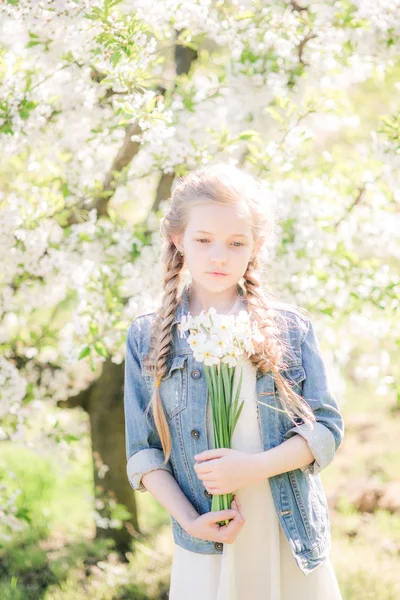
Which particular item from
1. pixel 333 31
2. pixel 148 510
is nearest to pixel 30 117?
pixel 333 31

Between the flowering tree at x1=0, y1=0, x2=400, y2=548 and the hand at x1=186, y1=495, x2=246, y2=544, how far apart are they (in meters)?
1.07

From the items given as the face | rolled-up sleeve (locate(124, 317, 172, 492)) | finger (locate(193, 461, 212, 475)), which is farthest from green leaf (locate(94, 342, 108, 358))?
finger (locate(193, 461, 212, 475))

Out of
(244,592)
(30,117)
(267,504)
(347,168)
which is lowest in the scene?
(244,592)

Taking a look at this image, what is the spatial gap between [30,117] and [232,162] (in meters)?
0.79

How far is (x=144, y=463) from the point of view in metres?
2.00

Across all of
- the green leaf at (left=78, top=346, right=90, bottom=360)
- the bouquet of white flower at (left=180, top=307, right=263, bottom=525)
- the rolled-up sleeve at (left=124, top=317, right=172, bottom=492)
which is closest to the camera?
the bouquet of white flower at (left=180, top=307, right=263, bottom=525)

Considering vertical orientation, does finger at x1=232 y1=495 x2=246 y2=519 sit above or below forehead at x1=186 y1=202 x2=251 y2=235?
below

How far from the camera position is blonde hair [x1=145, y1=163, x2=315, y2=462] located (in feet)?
6.47

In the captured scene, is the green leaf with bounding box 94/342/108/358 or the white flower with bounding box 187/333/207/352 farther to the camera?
the green leaf with bounding box 94/342/108/358

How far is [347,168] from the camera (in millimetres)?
3369

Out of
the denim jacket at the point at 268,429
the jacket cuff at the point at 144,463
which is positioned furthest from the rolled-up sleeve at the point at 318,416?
the jacket cuff at the point at 144,463

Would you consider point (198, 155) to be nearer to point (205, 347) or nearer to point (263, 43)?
point (263, 43)

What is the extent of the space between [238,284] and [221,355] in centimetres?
40

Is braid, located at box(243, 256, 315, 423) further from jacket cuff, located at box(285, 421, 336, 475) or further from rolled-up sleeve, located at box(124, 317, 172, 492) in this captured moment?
rolled-up sleeve, located at box(124, 317, 172, 492)
